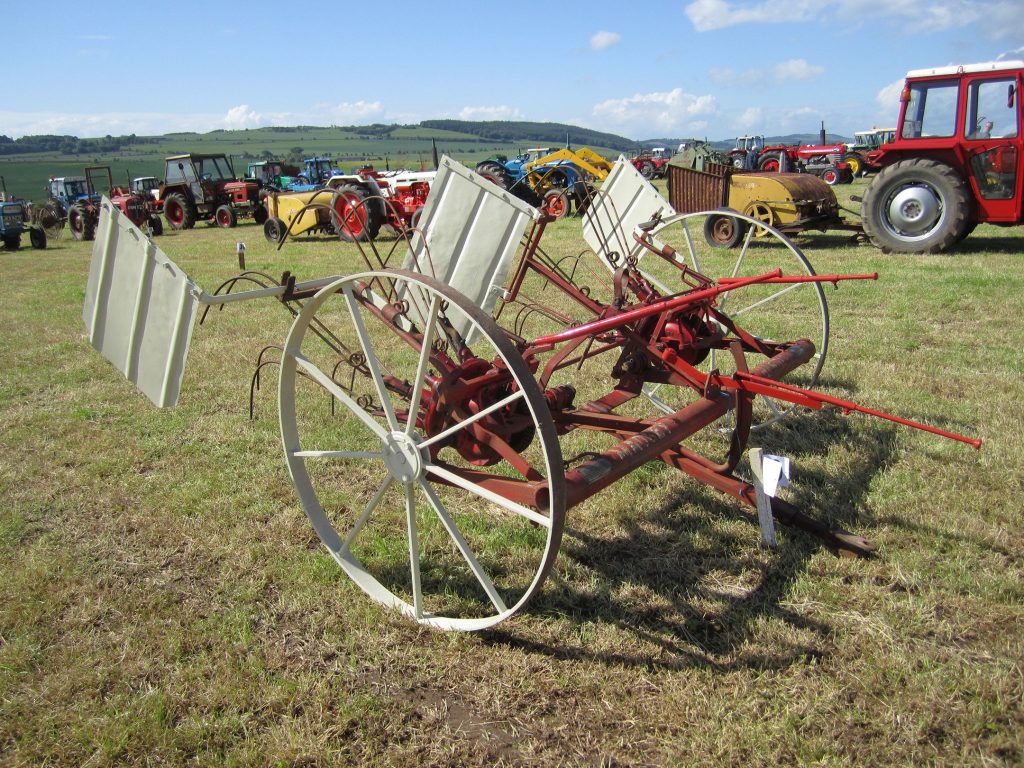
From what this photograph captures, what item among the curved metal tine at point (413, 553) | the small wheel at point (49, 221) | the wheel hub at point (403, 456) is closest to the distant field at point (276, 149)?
the small wheel at point (49, 221)

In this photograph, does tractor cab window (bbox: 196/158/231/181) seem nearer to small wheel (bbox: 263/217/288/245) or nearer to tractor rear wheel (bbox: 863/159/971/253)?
small wheel (bbox: 263/217/288/245)

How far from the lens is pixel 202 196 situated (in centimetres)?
1839

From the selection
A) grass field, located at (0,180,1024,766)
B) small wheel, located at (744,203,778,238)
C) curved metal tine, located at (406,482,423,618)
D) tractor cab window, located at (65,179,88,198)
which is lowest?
grass field, located at (0,180,1024,766)

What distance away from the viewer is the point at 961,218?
906 centimetres

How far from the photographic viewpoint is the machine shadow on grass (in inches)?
100

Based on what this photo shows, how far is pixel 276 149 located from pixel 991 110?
92340mm

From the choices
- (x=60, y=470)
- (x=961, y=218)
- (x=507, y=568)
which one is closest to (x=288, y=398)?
(x=507, y=568)

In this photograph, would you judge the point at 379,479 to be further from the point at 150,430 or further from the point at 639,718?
the point at 639,718

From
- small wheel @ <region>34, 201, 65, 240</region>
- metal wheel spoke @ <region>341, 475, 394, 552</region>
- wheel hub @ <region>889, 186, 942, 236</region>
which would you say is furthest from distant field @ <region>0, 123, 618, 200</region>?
metal wheel spoke @ <region>341, 475, 394, 552</region>

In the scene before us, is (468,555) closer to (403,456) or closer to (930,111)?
(403,456)

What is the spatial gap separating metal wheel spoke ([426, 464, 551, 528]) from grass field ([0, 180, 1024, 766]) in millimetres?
554

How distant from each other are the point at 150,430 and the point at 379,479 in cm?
169

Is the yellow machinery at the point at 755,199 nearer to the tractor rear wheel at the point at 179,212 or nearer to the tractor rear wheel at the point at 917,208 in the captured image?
the tractor rear wheel at the point at 917,208

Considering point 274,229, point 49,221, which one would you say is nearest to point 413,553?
point 274,229
